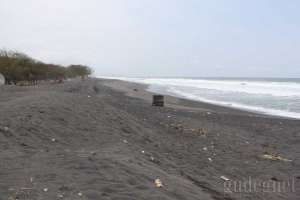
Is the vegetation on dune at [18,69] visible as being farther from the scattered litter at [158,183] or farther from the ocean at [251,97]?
the scattered litter at [158,183]

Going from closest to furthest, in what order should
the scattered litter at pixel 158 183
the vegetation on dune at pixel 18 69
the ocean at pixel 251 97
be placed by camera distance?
the scattered litter at pixel 158 183 → the ocean at pixel 251 97 → the vegetation on dune at pixel 18 69

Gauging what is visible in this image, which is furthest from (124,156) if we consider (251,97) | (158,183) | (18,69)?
(18,69)

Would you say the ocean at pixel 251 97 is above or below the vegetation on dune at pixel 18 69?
below

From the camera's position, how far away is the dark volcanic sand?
6.55m

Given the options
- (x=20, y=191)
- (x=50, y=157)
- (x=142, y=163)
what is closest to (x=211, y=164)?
(x=142, y=163)

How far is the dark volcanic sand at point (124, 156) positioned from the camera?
655cm

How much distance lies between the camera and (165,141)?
12320 mm

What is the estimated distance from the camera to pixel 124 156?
8.62m

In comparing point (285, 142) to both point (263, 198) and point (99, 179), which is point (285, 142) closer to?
point (263, 198)

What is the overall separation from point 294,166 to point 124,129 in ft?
15.3

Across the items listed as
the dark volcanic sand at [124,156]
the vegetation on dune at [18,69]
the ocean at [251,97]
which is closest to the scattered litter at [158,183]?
the dark volcanic sand at [124,156]

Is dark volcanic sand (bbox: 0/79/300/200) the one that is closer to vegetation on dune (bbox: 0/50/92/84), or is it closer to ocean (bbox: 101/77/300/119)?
ocean (bbox: 101/77/300/119)

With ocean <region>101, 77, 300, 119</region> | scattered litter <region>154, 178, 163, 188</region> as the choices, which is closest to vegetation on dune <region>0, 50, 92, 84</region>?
ocean <region>101, 77, 300, 119</region>

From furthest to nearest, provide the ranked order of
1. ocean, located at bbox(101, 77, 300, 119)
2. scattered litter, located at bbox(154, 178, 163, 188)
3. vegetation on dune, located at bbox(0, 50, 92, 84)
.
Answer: vegetation on dune, located at bbox(0, 50, 92, 84)
ocean, located at bbox(101, 77, 300, 119)
scattered litter, located at bbox(154, 178, 163, 188)
